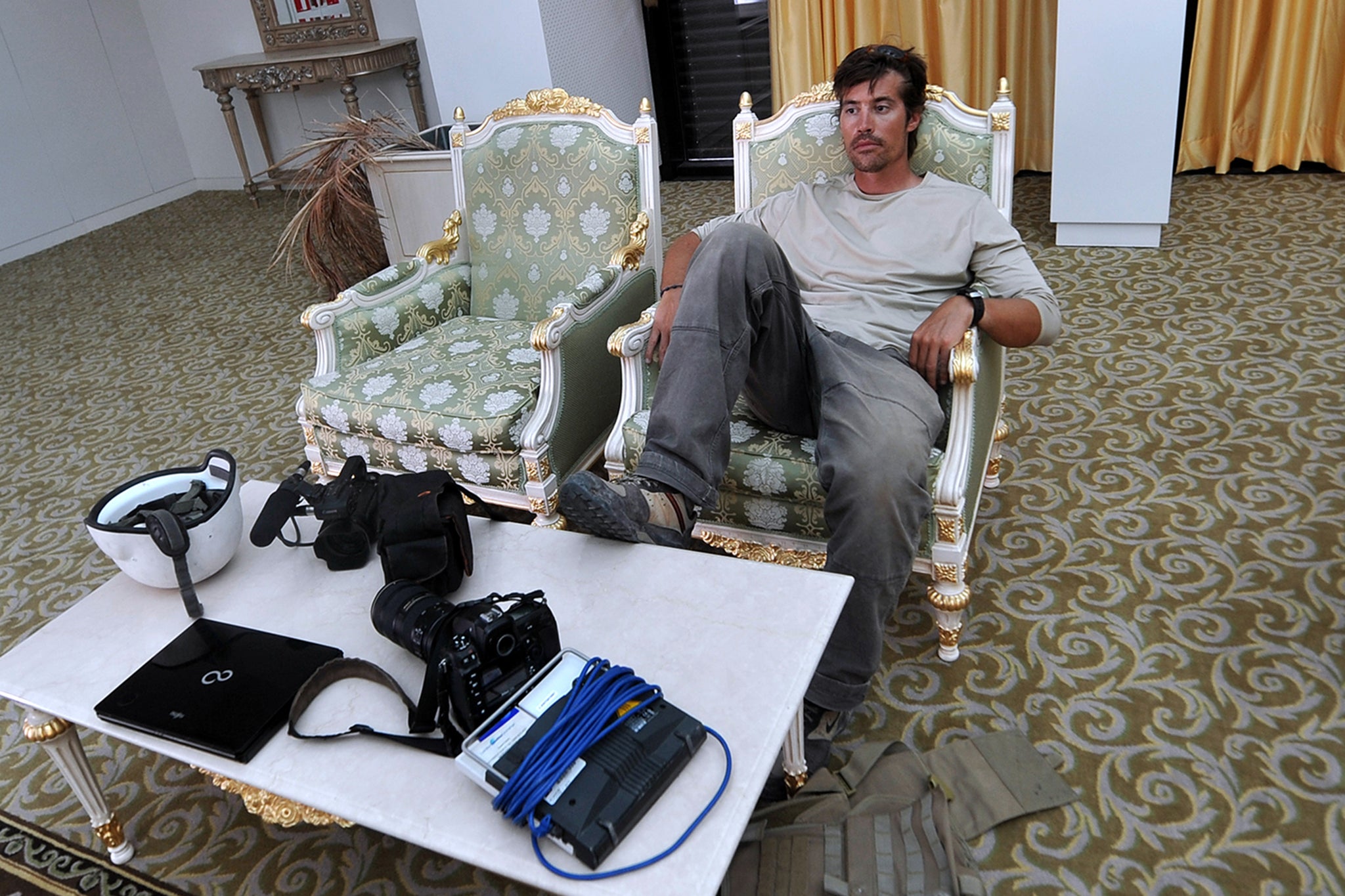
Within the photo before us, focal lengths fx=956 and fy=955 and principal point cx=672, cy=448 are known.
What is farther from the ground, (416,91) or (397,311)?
(416,91)

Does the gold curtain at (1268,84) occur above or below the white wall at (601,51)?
below

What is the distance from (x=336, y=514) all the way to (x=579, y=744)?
0.67m

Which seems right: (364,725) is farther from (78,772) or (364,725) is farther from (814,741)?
(814,741)

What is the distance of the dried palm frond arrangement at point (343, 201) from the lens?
11.3 feet

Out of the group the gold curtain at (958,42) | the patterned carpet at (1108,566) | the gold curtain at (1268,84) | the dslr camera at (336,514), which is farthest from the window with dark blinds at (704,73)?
the dslr camera at (336,514)

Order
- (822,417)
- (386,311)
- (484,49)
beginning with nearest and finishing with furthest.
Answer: (822,417) → (386,311) → (484,49)

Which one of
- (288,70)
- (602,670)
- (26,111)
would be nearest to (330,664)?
(602,670)

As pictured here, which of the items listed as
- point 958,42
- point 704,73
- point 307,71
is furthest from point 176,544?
point 307,71

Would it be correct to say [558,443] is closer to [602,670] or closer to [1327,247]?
[602,670]

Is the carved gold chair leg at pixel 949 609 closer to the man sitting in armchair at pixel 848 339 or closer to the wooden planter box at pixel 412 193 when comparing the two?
the man sitting in armchair at pixel 848 339

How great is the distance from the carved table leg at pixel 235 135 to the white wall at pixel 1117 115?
14.7ft

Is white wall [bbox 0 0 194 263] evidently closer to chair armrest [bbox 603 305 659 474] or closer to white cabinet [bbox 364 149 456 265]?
white cabinet [bbox 364 149 456 265]

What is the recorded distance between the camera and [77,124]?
222 inches

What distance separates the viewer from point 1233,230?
3.47 m
